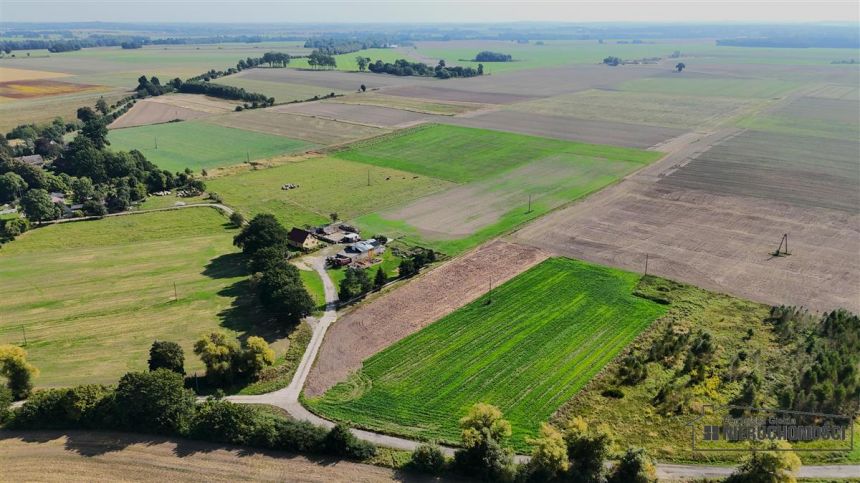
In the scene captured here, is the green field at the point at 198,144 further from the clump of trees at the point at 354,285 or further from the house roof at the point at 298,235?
the clump of trees at the point at 354,285

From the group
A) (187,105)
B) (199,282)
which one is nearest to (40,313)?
(199,282)

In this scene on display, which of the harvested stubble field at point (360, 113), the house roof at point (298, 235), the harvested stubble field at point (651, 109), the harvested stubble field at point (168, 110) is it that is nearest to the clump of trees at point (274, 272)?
the house roof at point (298, 235)

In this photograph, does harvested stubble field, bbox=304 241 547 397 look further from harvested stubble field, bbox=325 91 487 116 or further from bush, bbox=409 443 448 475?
harvested stubble field, bbox=325 91 487 116

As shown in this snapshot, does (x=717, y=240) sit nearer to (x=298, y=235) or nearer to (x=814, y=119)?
(x=298, y=235)

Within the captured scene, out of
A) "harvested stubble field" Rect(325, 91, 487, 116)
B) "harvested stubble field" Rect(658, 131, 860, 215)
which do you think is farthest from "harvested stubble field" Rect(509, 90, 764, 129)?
"harvested stubble field" Rect(658, 131, 860, 215)

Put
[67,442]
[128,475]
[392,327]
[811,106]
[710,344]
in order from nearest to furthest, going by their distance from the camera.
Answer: [128,475]
[67,442]
[710,344]
[392,327]
[811,106]

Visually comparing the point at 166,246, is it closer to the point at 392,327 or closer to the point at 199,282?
the point at 199,282
